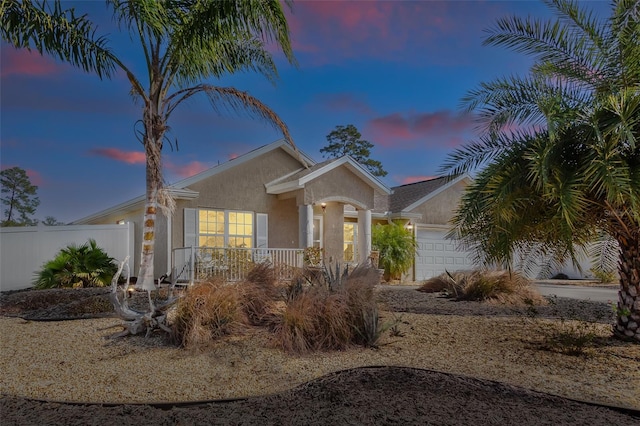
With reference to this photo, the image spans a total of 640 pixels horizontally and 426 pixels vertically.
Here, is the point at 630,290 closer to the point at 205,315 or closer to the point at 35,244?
the point at 205,315

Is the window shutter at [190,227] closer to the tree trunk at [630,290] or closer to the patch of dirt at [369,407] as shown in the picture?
the patch of dirt at [369,407]

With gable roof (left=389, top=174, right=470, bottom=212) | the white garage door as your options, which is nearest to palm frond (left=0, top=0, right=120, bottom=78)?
gable roof (left=389, top=174, right=470, bottom=212)

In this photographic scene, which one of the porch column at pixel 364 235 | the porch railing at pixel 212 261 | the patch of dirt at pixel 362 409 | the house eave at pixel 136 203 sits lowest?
the patch of dirt at pixel 362 409

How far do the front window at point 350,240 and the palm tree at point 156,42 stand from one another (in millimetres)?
8016

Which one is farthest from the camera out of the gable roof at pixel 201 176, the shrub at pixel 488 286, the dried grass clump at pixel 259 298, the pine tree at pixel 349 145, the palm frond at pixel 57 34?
the pine tree at pixel 349 145

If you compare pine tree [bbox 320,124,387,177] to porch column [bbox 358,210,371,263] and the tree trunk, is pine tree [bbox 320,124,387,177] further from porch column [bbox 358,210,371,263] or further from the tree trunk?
the tree trunk

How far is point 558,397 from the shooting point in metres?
4.65

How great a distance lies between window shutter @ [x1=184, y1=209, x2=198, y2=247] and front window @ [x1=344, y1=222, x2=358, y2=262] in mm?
6436

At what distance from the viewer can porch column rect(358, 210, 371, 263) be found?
16.5m

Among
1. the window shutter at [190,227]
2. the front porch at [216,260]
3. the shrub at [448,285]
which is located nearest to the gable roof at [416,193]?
the shrub at [448,285]

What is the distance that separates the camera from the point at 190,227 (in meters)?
14.7

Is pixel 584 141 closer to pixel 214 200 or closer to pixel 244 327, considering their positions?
pixel 244 327

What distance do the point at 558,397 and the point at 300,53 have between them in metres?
11.1

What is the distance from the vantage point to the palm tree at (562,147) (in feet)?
19.3
